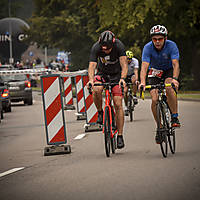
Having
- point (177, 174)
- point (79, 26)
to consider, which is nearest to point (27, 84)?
point (79, 26)

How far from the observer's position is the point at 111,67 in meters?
10.4

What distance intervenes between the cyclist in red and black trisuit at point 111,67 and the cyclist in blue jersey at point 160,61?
48 cm

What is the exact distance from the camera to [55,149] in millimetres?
10914

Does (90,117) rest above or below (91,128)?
above

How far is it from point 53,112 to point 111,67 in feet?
4.52

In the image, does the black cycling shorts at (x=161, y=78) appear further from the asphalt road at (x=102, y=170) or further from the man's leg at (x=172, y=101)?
the asphalt road at (x=102, y=170)

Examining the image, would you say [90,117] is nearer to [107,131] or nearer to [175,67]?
[107,131]

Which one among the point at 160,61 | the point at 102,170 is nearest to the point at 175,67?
the point at 160,61

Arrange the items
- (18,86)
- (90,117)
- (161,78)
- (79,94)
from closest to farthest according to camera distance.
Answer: (161,78)
(90,117)
(79,94)
(18,86)

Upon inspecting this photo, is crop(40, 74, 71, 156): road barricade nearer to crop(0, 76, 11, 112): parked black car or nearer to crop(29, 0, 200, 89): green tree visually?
crop(0, 76, 11, 112): parked black car

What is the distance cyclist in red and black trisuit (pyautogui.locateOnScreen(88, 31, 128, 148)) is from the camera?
10.1 metres

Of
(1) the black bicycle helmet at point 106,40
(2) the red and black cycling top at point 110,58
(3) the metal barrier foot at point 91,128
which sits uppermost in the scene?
(1) the black bicycle helmet at point 106,40

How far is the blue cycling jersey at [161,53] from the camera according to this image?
9742 mm

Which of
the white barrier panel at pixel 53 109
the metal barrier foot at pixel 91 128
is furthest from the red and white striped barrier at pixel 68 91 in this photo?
the white barrier panel at pixel 53 109
